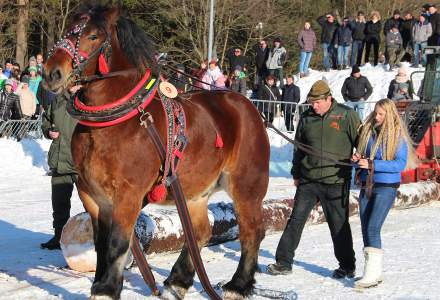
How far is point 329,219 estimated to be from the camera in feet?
25.6

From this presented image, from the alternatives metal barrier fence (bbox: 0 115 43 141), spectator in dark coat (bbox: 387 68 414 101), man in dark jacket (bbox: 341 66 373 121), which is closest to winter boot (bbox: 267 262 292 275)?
spectator in dark coat (bbox: 387 68 414 101)

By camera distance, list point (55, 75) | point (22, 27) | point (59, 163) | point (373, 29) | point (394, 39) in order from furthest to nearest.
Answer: point (22, 27) < point (394, 39) < point (373, 29) < point (59, 163) < point (55, 75)

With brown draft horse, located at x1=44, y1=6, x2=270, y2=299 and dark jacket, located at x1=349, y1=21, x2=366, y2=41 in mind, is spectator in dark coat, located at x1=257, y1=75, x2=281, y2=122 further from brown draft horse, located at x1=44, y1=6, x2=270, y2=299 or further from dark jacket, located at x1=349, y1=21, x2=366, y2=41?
brown draft horse, located at x1=44, y1=6, x2=270, y2=299

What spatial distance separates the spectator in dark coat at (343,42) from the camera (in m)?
25.7

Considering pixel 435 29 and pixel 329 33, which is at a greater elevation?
pixel 435 29

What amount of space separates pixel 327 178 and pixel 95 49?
3.00 meters

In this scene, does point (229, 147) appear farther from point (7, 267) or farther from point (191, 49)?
point (191, 49)

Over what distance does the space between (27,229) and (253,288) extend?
174 inches

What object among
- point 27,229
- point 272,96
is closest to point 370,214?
point 27,229

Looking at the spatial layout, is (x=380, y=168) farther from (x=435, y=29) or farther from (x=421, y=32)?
(x=421, y=32)

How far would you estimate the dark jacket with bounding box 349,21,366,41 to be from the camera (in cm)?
2548

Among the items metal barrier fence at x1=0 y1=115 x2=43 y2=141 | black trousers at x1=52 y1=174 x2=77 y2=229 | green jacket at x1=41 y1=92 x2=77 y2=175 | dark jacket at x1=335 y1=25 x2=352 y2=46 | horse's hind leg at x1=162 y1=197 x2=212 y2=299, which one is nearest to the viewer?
horse's hind leg at x1=162 y1=197 x2=212 y2=299

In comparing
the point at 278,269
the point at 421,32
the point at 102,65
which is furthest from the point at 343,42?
the point at 102,65

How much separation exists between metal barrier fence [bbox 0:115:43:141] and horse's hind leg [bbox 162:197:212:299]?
12.0 meters
